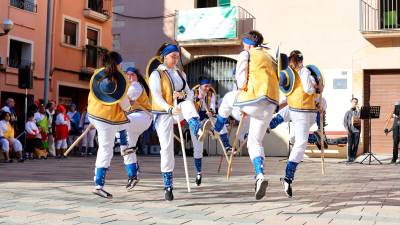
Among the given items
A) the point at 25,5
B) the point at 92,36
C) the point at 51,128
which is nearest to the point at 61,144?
the point at 51,128

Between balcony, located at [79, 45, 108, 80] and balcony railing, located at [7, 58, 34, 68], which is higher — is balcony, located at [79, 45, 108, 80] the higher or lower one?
the higher one

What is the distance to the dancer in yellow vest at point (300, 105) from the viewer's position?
7824 mm

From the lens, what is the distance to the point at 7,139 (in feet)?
52.1

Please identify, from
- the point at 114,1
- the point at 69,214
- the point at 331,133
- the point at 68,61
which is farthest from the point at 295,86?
the point at 68,61

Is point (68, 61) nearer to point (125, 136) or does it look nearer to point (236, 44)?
point (236, 44)

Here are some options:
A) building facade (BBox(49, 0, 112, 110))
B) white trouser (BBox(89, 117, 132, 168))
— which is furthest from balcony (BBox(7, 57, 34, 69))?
white trouser (BBox(89, 117, 132, 168))

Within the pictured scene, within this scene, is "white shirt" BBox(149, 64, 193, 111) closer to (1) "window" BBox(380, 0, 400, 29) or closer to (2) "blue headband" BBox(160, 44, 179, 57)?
(2) "blue headband" BBox(160, 44, 179, 57)

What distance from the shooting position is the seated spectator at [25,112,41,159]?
17125 mm

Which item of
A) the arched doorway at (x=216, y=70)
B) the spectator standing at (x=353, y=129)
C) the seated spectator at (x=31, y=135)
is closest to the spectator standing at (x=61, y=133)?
the seated spectator at (x=31, y=135)

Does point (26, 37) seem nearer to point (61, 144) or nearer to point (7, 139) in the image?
point (61, 144)

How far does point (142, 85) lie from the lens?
30.2 ft

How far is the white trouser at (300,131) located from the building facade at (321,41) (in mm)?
12042

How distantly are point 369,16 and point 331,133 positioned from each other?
14.3 feet

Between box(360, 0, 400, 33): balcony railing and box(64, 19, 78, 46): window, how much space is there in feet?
54.1
